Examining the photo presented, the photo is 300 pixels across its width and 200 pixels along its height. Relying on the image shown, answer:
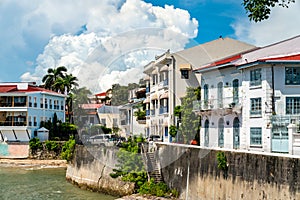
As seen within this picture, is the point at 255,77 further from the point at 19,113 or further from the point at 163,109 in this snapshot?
the point at 19,113

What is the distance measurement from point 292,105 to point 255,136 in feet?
9.40

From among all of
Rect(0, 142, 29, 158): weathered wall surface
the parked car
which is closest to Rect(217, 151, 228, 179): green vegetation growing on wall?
the parked car

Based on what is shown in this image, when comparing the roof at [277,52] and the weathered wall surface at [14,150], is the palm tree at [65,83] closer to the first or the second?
the weathered wall surface at [14,150]

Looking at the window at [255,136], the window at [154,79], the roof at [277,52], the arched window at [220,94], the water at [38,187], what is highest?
the roof at [277,52]

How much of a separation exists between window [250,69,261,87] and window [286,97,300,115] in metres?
2.02

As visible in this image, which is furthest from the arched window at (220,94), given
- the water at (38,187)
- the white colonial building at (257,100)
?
→ the water at (38,187)

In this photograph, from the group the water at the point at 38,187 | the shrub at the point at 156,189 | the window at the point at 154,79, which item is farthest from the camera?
the window at the point at 154,79

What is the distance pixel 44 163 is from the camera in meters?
50.7

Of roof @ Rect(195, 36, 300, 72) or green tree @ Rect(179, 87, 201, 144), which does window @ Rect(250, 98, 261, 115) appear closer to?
roof @ Rect(195, 36, 300, 72)

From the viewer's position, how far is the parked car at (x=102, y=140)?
30.5 metres

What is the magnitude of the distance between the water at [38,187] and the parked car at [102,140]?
3568 millimetres

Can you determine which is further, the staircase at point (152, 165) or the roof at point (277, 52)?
the staircase at point (152, 165)

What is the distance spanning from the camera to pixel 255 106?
2631cm

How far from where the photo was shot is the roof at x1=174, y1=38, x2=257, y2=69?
36156 mm
